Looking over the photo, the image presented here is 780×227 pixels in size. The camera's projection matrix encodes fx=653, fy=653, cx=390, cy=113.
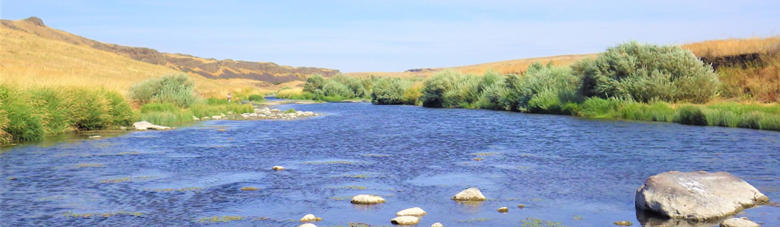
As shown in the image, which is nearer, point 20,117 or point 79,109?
point 20,117

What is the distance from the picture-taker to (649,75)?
3091 centimetres

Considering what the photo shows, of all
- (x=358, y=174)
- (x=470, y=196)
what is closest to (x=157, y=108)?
(x=358, y=174)

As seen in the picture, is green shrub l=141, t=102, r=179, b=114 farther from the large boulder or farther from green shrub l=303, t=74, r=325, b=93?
green shrub l=303, t=74, r=325, b=93

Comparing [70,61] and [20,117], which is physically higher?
[70,61]

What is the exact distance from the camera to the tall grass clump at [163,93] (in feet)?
111

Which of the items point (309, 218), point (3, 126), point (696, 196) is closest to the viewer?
point (309, 218)

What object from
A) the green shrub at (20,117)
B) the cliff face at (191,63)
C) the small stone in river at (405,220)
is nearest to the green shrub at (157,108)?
the green shrub at (20,117)

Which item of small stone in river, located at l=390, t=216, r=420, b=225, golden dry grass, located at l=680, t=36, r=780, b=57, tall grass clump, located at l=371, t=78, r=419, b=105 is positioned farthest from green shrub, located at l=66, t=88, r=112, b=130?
tall grass clump, located at l=371, t=78, r=419, b=105

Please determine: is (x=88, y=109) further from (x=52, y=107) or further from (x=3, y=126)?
(x=3, y=126)

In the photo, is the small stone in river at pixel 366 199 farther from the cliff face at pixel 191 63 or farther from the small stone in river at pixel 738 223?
the cliff face at pixel 191 63

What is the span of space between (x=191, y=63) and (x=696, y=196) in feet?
477

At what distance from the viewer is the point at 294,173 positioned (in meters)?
13.0

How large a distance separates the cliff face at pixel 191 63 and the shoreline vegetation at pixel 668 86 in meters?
93.1

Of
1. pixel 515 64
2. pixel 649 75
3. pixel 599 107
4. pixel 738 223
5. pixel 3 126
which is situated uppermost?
pixel 515 64
